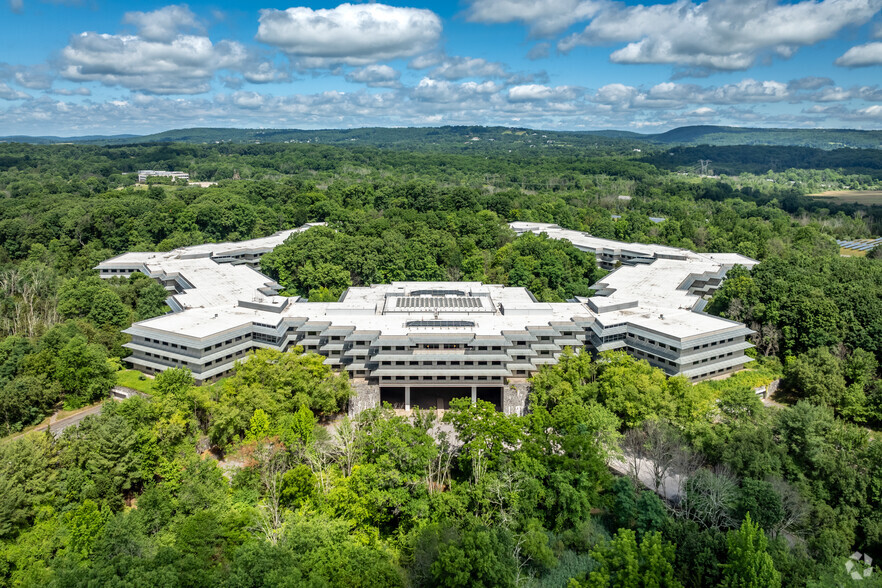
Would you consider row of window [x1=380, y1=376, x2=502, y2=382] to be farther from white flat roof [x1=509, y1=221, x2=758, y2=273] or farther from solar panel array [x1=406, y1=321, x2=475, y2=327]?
white flat roof [x1=509, y1=221, x2=758, y2=273]

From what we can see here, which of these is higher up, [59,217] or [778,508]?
[59,217]

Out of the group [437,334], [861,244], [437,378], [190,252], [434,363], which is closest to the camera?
[434,363]

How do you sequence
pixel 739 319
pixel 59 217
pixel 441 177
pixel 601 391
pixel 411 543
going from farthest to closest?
pixel 441 177
pixel 59 217
pixel 739 319
pixel 601 391
pixel 411 543

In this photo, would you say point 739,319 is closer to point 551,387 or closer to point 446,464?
point 551,387

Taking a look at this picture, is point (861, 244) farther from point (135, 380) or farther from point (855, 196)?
point (135, 380)

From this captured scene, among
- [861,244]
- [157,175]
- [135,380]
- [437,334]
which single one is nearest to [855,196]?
[861,244]

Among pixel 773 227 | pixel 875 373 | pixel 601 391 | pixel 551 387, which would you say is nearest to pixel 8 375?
pixel 551 387

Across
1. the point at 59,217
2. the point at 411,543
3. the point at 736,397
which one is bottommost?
the point at 411,543

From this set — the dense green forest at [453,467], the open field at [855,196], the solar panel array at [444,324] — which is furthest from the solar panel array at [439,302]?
the open field at [855,196]
